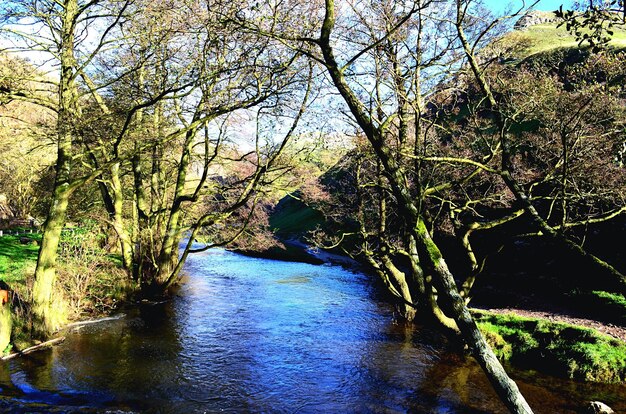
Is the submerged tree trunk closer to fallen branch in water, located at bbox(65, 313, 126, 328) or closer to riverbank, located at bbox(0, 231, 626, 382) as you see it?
riverbank, located at bbox(0, 231, 626, 382)

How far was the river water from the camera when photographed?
10.9 m

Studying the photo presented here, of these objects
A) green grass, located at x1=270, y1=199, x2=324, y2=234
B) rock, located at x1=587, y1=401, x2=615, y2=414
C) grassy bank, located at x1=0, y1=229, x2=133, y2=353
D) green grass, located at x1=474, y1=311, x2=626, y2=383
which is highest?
green grass, located at x1=270, y1=199, x2=324, y2=234

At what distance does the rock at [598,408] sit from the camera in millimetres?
10984

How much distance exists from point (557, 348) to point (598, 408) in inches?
151

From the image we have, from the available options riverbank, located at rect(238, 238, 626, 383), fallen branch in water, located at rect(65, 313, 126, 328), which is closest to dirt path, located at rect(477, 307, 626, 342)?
riverbank, located at rect(238, 238, 626, 383)

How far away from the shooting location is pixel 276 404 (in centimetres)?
1120

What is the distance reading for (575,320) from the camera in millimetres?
18828

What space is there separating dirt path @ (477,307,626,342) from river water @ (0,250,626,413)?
4663 millimetres

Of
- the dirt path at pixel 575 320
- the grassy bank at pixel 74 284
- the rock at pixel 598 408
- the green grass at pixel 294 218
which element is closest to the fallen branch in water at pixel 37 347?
the grassy bank at pixel 74 284

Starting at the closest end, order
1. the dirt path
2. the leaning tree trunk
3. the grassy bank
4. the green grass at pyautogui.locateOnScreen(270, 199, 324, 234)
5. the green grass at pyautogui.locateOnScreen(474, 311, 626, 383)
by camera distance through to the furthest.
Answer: the green grass at pyautogui.locateOnScreen(474, 311, 626, 383) < the leaning tree trunk < the grassy bank < the dirt path < the green grass at pyautogui.locateOnScreen(270, 199, 324, 234)

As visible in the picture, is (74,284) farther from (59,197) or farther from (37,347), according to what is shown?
(59,197)

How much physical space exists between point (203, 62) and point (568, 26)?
12346 millimetres

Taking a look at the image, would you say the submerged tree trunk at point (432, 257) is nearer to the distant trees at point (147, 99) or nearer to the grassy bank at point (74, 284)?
the distant trees at point (147, 99)

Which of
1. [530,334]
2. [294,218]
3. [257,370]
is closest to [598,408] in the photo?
[530,334]
